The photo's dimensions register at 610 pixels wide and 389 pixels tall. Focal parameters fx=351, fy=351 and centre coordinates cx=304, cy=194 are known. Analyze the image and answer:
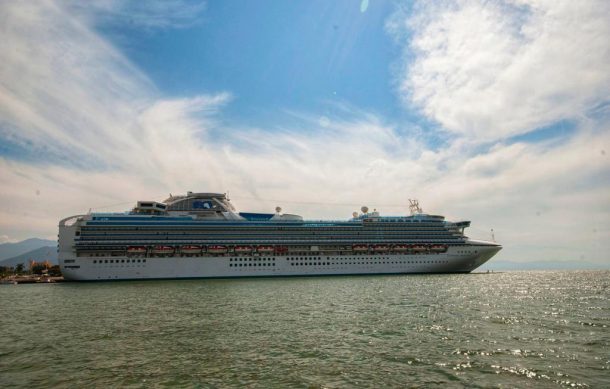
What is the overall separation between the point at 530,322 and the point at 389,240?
53890 millimetres

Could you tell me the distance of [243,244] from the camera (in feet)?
229

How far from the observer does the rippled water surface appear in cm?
1248

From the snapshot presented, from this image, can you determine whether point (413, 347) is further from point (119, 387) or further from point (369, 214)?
point (369, 214)

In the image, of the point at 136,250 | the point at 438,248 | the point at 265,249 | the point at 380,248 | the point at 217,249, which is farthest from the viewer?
the point at 438,248

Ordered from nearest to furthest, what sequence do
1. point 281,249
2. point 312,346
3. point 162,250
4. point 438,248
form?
point 312,346 → point 162,250 → point 281,249 → point 438,248

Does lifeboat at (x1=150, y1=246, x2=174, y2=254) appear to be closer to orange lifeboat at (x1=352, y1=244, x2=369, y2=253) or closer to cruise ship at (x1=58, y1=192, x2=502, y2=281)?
cruise ship at (x1=58, y1=192, x2=502, y2=281)

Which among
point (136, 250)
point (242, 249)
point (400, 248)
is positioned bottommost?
point (400, 248)

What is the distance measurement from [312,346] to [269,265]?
54.0 metres

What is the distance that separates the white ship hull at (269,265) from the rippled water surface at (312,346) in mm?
36492

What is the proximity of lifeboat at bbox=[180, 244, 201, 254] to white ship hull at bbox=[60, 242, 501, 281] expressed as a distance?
1.44 meters

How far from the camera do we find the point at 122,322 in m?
23.7

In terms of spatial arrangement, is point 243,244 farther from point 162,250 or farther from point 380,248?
point 380,248

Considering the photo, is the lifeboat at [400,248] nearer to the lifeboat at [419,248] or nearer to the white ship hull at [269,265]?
the lifeboat at [419,248]

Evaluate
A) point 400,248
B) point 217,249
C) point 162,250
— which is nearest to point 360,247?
point 400,248
